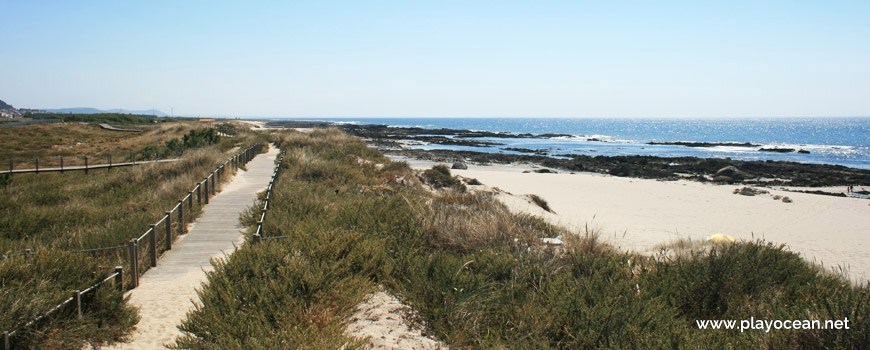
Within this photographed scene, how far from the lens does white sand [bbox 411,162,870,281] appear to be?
12938 mm

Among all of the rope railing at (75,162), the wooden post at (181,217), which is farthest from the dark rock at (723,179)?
the rope railing at (75,162)

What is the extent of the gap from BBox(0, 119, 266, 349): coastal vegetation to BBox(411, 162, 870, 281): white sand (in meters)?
8.05

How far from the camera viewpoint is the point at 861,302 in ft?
13.1

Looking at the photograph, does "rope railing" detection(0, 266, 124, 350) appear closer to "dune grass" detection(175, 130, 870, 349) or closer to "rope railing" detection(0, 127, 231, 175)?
"dune grass" detection(175, 130, 870, 349)

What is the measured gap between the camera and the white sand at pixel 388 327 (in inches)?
171

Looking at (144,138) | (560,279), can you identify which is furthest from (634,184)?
(144,138)

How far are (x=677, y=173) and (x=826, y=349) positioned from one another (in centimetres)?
3545

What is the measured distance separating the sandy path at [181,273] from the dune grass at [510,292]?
99cm

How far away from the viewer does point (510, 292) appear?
5023mm

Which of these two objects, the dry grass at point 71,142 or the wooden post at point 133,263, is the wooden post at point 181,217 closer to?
the wooden post at point 133,263

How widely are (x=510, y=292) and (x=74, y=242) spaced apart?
8.14 meters

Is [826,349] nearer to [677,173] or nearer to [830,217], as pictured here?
[830,217]

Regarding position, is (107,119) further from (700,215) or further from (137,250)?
(700,215)

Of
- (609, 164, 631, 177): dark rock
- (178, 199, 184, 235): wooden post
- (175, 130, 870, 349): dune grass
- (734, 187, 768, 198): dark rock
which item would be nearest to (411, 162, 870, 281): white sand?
(734, 187, 768, 198): dark rock
